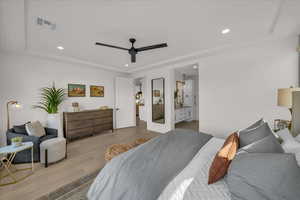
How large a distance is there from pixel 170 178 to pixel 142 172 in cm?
25

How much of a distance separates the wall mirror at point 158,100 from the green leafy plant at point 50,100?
314cm

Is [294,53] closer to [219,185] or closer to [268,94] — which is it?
[268,94]

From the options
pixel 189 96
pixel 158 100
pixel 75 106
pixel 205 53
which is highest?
pixel 205 53

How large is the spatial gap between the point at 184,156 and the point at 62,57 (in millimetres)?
4055

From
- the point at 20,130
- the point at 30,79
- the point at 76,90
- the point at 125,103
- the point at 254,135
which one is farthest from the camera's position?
the point at 125,103

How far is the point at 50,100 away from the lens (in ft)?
10.7

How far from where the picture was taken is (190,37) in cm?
250

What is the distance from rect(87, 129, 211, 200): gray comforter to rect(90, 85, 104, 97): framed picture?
3.69 m

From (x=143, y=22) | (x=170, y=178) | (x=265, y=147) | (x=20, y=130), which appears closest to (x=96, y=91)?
(x=20, y=130)

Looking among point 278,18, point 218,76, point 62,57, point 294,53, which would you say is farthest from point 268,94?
point 62,57

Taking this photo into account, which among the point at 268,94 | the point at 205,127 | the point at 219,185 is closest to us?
the point at 219,185

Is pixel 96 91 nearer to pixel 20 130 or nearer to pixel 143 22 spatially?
pixel 20 130

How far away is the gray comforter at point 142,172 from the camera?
92 cm

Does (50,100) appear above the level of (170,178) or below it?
above
